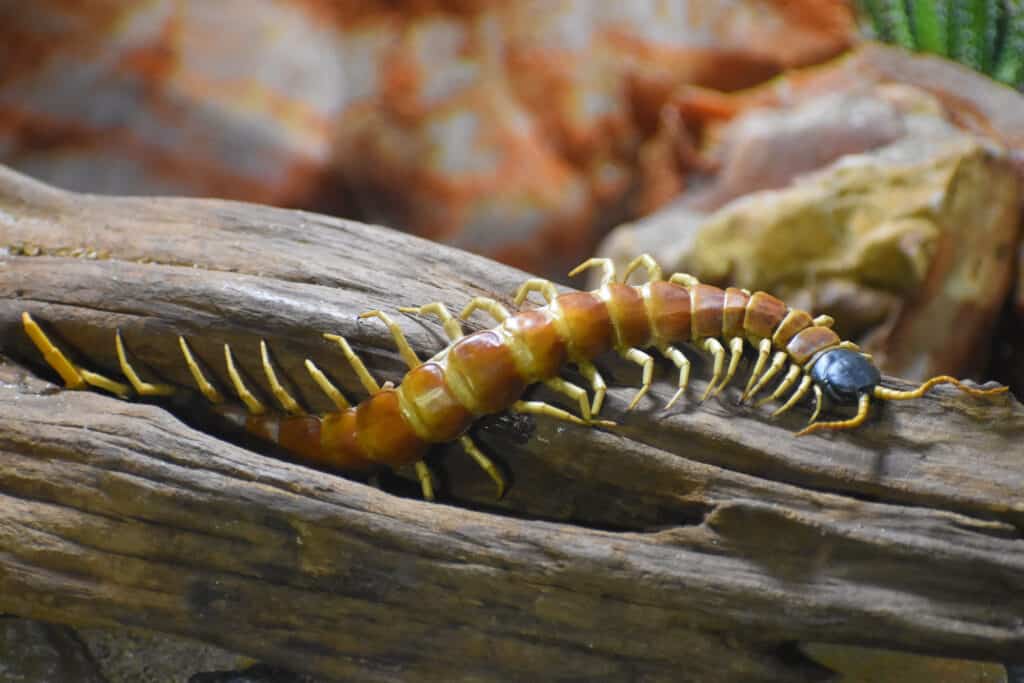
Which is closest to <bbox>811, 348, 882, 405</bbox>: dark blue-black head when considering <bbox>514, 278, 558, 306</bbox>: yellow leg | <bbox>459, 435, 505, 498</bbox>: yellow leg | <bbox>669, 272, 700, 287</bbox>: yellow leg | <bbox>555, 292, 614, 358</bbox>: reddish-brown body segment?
<bbox>669, 272, 700, 287</bbox>: yellow leg

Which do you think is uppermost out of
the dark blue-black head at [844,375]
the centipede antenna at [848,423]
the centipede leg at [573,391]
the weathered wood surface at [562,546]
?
the dark blue-black head at [844,375]

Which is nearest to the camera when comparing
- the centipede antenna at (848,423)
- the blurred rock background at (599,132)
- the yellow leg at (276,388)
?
the centipede antenna at (848,423)

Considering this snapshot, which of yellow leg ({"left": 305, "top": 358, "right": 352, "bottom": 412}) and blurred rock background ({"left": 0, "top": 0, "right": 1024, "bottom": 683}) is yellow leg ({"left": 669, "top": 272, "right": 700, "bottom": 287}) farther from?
blurred rock background ({"left": 0, "top": 0, "right": 1024, "bottom": 683})

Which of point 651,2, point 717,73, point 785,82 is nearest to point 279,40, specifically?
point 651,2

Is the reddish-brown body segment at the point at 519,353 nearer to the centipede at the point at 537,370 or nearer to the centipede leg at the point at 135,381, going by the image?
the centipede at the point at 537,370

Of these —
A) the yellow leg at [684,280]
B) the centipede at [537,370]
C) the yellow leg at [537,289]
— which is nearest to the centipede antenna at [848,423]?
the centipede at [537,370]

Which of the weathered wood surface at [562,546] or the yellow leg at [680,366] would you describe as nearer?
the weathered wood surface at [562,546]

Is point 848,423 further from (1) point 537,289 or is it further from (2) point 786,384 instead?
(1) point 537,289
